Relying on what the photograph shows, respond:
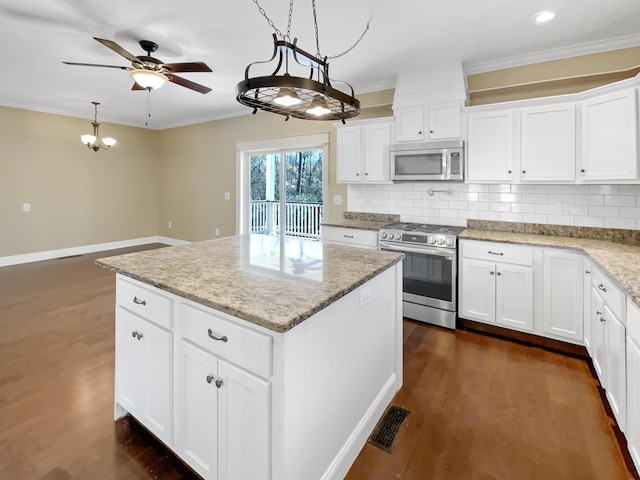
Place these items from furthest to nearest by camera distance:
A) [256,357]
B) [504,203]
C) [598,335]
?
[504,203] < [598,335] < [256,357]

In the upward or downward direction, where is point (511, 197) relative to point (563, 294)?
upward

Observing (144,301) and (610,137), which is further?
(610,137)

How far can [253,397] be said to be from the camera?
48.9 inches

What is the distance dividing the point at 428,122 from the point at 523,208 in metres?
1.33

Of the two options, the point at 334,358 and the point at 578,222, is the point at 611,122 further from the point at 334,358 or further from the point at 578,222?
the point at 334,358

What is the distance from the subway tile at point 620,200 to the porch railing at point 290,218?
11.1 feet

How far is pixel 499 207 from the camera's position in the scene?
3561 millimetres

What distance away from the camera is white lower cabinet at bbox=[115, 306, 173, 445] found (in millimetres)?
1599

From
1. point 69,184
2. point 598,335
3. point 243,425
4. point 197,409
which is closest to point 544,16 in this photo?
point 598,335

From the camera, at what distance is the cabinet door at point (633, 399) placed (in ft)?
4.91

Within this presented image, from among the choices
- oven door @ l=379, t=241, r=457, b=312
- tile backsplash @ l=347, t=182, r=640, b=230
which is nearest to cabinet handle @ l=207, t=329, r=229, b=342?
oven door @ l=379, t=241, r=457, b=312

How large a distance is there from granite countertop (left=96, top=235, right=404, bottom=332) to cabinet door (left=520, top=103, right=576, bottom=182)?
1898mm

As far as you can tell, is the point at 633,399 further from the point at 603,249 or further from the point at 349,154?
the point at 349,154

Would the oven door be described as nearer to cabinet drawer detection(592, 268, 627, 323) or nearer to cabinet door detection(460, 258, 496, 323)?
cabinet door detection(460, 258, 496, 323)
